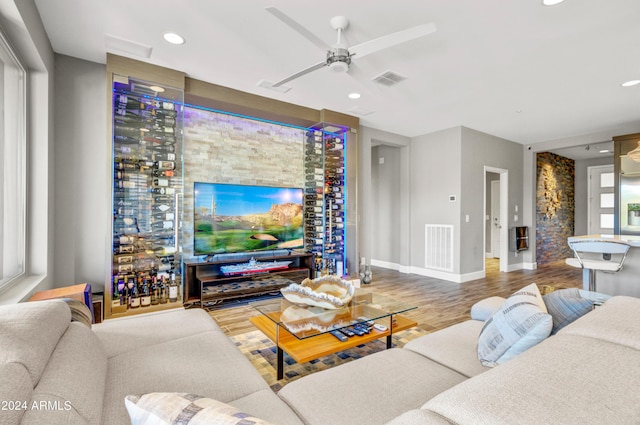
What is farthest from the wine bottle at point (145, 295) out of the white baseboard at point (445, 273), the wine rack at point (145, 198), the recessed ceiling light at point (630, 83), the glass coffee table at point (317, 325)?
the recessed ceiling light at point (630, 83)

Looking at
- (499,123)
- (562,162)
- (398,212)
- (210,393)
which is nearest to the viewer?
(210,393)

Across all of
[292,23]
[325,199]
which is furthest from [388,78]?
[325,199]

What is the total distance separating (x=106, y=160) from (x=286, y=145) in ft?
7.35

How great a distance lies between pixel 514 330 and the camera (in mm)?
1250

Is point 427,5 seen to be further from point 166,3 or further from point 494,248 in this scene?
point 494,248

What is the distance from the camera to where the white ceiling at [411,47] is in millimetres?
2205

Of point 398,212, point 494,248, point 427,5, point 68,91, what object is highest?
point 427,5

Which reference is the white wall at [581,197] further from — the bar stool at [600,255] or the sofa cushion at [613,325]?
the sofa cushion at [613,325]

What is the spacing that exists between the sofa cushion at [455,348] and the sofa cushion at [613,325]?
0.41m

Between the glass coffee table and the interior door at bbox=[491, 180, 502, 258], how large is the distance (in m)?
6.26

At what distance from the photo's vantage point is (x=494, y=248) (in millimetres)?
7531

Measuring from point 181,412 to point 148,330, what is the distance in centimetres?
138

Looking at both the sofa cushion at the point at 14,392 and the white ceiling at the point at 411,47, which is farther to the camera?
the white ceiling at the point at 411,47

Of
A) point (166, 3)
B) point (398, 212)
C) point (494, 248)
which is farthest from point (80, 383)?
point (494, 248)
